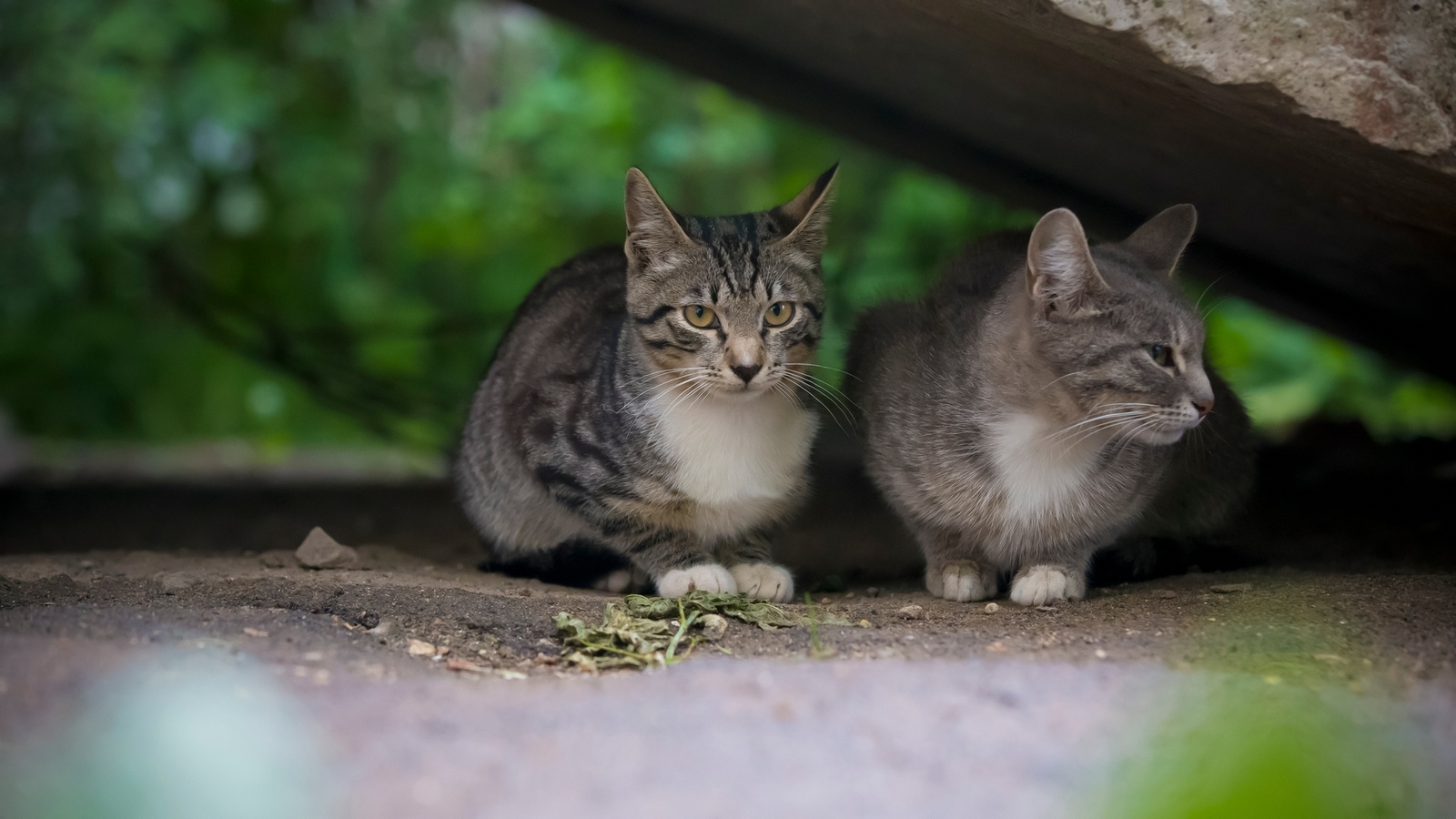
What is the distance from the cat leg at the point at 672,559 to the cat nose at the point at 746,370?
0.58 metres

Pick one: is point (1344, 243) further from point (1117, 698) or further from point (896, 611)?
point (1117, 698)

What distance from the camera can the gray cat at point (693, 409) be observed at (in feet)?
10.4

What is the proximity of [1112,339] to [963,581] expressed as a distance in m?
0.81

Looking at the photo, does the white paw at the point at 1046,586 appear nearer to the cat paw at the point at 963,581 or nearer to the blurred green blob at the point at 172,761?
the cat paw at the point at 963,581

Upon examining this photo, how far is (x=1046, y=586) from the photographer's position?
3059 millimetres

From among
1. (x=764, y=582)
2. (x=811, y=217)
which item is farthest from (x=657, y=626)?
(x=811, y=217)

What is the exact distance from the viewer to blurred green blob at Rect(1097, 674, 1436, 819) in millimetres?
843

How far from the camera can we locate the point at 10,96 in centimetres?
505

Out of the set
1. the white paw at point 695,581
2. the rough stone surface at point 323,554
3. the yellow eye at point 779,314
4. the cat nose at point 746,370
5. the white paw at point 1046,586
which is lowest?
the rough stone surface at point 323,554

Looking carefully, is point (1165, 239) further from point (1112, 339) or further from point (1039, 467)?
point (1039, 467)

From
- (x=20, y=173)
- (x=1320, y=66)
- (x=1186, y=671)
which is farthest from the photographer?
(x=20, y=173)

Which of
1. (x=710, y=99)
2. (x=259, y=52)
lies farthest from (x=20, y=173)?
(x=710, y=99)

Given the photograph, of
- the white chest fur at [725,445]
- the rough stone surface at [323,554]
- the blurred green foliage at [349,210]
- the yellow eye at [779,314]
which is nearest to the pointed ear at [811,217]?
the yellow eye at [779,314]

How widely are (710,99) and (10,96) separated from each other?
3985 millimetres
